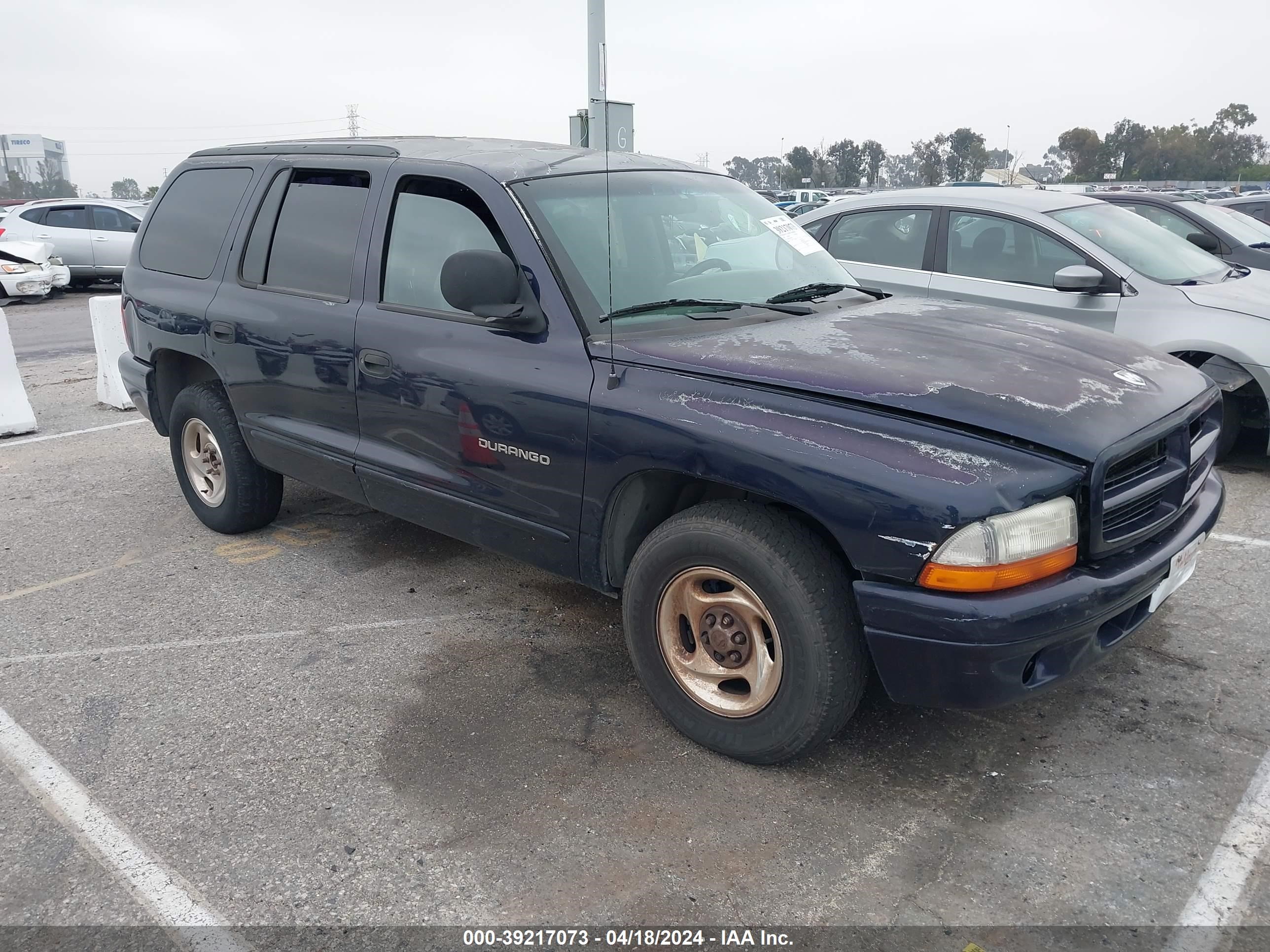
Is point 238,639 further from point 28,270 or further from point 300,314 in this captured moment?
point 28,270

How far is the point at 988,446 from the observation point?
2.56 metres

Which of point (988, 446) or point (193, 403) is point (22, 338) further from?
point (988, 446)

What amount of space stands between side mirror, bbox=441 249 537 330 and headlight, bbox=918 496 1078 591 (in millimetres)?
1623

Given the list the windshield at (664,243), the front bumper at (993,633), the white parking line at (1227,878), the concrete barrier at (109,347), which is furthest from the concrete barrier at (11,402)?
the white parking line at (1227,878)

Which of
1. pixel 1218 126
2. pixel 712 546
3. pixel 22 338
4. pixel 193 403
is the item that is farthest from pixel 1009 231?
pixel 1218 126

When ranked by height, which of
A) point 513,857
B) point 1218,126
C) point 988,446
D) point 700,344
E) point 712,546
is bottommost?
point 513,857

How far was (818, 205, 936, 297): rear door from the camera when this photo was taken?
21.0ft

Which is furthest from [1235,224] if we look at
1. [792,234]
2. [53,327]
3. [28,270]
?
[28,270]

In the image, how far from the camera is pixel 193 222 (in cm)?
484

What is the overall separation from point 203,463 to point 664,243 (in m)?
2.92

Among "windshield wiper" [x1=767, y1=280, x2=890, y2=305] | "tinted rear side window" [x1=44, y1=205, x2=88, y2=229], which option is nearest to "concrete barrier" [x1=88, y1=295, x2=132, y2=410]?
"windshield wiper" [x1=767, y1=280, x2=890, y2=305]

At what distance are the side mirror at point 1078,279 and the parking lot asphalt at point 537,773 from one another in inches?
70.2

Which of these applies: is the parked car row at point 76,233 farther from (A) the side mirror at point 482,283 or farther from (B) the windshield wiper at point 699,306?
(B) the windshield wiper at point 699,306

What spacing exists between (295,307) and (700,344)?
196cm
